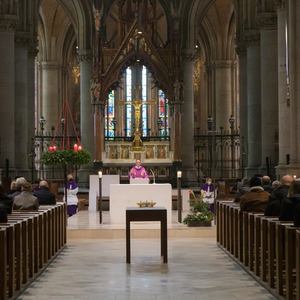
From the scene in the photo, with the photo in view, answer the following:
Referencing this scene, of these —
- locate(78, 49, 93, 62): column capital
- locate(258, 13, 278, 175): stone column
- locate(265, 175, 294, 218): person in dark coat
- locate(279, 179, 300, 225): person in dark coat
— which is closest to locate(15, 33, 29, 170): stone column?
locate(78, 49, 93, 62): column capital

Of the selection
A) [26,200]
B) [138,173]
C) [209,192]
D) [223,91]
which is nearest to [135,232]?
[26,200]

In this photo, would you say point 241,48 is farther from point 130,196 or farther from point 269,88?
point 130,196

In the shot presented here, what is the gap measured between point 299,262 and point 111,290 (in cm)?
327

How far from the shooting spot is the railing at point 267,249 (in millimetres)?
9508

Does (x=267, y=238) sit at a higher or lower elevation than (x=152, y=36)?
lower

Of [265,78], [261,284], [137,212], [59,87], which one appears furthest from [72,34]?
[261,284]

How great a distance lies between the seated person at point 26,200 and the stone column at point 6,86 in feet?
49.2

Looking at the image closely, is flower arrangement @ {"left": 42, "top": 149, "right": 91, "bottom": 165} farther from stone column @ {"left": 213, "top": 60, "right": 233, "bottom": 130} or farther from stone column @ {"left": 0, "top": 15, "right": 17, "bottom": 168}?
stone column @ {"left": 213, "top": 60, "right": 233, "bottom": 130}

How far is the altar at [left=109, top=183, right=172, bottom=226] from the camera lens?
845 inches

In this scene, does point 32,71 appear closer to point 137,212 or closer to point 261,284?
point 137,212

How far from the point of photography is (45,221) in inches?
556

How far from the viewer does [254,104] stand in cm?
3497

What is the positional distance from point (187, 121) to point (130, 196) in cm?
1776

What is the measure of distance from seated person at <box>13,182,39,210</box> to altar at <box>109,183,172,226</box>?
6.49 meters
